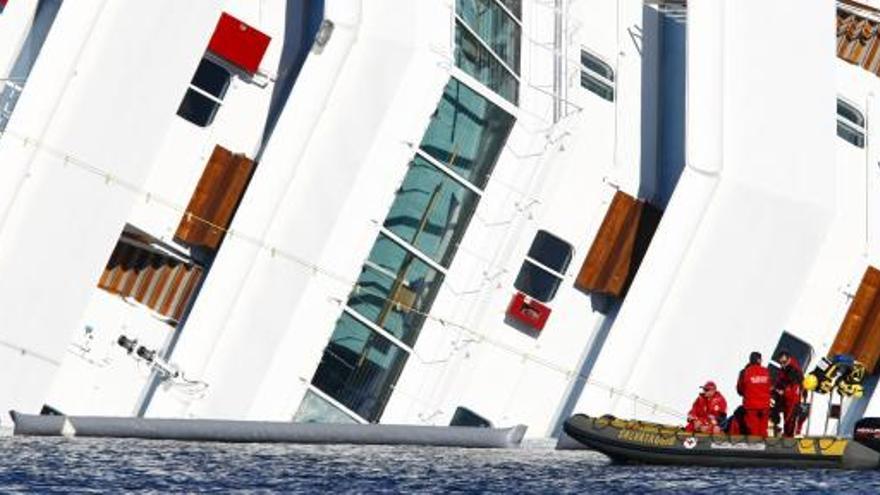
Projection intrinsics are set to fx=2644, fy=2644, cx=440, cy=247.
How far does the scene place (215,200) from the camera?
29094 mm

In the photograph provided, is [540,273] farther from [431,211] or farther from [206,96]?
[206,96]

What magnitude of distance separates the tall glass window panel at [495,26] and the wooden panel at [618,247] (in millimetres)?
2209

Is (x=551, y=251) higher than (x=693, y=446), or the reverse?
(x=551, y=251)

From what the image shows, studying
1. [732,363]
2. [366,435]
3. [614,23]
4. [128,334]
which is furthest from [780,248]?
[128,334]

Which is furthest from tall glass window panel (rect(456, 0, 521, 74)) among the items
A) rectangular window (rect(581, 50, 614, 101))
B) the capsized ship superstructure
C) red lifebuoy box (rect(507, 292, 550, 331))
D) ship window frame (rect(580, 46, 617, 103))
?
red lifebuoy box (rect(507, 292, 550, 331))

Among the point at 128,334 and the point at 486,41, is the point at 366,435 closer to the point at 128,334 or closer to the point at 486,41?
the point at 128,334

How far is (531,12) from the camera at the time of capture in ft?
104

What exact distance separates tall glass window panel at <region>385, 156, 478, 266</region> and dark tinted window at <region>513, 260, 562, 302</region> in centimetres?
123

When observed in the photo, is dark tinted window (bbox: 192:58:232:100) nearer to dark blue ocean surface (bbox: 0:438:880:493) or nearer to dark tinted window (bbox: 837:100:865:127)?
dark blue ocean surface (bbox: 0:438:880:493)

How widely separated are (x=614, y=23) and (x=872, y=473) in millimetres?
6809

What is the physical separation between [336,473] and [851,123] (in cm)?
1072

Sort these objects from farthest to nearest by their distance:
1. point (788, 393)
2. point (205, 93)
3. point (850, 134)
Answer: point (850, 134), point (788, 393), point (205, 93)

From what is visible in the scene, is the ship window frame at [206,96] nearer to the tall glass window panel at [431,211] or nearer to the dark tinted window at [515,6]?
the tall glass window panel at [431,211]

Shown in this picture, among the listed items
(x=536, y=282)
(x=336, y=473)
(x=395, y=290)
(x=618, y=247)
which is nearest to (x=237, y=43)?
(x=395, y=290)
